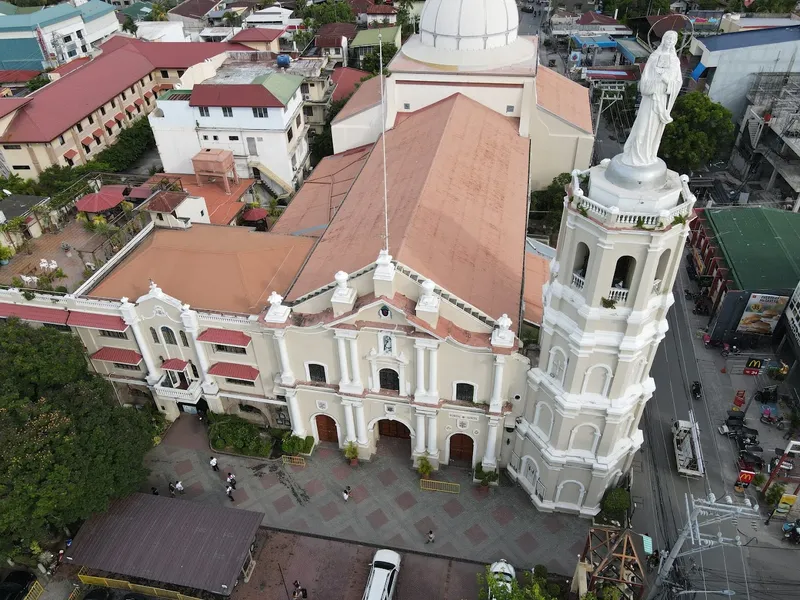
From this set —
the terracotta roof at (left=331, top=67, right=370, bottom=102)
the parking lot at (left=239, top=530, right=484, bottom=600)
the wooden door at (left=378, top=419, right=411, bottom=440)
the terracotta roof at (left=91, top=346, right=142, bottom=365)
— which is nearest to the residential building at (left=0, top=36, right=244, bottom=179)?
the terracotta roof at (left=331, top=67, right=370, bottom=102)

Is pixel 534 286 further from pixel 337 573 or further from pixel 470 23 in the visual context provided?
pixel 470 23

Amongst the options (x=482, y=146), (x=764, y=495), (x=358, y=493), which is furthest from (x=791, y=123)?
(x=358, y=493)

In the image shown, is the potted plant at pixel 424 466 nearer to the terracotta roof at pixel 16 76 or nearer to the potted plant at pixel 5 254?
the potted plant at pixel 5 254

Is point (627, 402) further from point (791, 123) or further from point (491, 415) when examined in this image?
point (791, 123)

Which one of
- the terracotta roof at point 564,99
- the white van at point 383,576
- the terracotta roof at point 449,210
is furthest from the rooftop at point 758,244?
the white van at point 383,576

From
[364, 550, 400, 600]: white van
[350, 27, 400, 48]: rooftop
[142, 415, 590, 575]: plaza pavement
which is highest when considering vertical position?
[350, 27, 400, 48]: rooftop

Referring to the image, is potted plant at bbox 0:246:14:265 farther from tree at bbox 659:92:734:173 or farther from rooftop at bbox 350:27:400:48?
rooftop at bbox 350:27:400:48

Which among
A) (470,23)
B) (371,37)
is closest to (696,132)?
→ (470,23)
